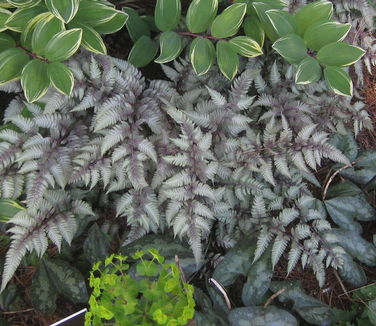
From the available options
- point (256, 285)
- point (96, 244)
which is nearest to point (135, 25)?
point (96, 244)

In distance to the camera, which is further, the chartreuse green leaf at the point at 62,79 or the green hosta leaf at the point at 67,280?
the green hosta leaf at the point at 67,280

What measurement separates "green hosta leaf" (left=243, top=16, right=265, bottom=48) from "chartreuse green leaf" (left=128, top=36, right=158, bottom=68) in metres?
0.42

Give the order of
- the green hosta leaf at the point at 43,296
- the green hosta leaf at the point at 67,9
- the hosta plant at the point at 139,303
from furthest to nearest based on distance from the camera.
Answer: the green hosta leaf at the point at 43,296 → the green hosta leaf at the point at 67,9 → the hosta plant at the point at 139,303

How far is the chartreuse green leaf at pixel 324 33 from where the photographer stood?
163cm

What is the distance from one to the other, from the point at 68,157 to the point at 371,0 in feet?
5.23

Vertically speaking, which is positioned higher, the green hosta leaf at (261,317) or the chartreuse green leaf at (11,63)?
the chartreuse green leaf at (11,63)

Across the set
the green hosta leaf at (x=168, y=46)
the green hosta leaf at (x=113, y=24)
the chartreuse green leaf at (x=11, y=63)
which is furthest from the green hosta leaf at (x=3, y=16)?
the green hosta leaf at (x=168, y=46)

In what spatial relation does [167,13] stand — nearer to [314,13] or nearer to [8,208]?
[314,13]

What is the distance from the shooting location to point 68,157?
1665 millimetres

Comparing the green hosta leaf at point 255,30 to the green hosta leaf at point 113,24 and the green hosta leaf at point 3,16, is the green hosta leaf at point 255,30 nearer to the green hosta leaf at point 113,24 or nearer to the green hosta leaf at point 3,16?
the green hosta leaf at point 113,24

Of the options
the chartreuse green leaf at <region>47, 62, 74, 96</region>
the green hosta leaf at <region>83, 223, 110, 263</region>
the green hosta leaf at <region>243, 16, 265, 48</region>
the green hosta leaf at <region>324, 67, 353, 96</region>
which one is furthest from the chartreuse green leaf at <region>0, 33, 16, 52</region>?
the green hosta leaf at <region>324, 67, 353, 96</region>

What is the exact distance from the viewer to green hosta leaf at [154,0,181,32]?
1668 millimetres

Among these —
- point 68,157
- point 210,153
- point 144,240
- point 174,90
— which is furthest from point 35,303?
point 174,90

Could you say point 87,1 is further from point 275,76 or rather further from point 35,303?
point 35,303
